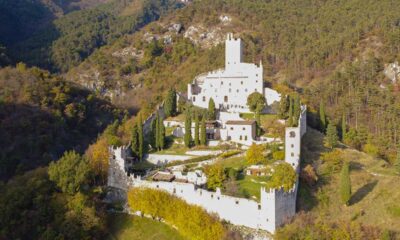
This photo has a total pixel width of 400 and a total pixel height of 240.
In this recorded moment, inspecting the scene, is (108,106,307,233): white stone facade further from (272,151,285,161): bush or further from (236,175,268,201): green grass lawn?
(236,175,268,201): green grass lawn

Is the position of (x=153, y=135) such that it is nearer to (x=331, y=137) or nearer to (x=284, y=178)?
(x=284, y=178)

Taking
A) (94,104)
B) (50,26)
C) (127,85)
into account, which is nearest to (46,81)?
(94,104)

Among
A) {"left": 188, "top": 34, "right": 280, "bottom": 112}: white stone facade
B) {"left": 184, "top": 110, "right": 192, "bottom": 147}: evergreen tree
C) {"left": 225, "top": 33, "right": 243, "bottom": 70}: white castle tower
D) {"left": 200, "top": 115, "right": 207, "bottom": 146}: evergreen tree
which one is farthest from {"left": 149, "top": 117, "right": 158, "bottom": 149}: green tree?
{"left": 225, "top": 33, "right": 243, "bottom": 70}: white castle tower

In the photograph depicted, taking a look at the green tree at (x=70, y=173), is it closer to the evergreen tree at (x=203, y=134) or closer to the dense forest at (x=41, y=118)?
the evergreen tree at (x=203, y=134)

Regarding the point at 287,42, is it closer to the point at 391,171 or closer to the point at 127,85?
the point at 127,85

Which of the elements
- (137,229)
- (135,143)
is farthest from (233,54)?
(137,229)

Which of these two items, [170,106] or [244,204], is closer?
[244,204]

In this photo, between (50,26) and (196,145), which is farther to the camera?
(50,26)
